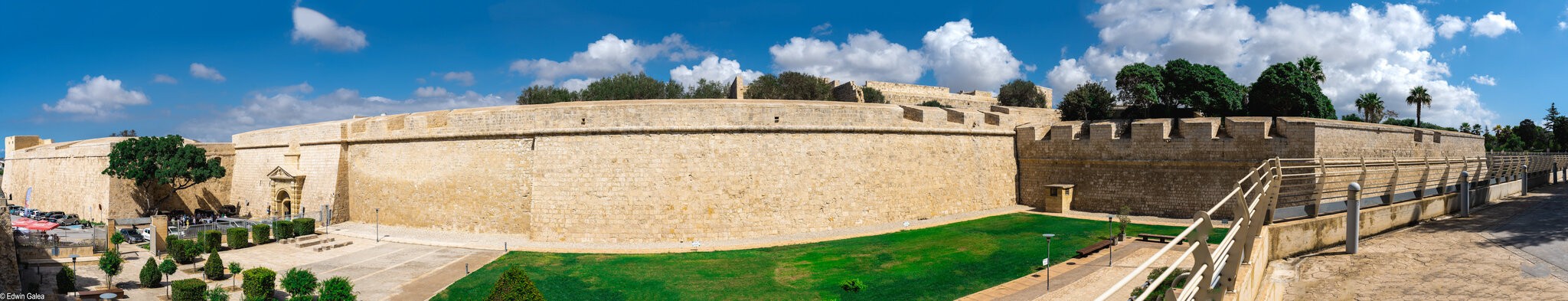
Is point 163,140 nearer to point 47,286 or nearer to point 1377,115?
point 47,286

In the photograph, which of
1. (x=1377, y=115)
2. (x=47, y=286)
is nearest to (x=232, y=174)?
(x=47, y=286)

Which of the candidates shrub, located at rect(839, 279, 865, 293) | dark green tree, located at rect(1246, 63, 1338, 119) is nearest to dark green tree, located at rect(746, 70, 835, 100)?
dark green tree, located at rect(1246, 63, 1338, 119)

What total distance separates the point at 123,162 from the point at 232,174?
321 centimetres

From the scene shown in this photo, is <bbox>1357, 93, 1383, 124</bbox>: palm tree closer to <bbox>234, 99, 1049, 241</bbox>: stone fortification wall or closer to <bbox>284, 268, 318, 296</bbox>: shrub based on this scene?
<bbox>234, 99, 1049, 241</bbox>: stone fortification wall

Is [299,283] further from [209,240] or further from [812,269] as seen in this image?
[209,240]

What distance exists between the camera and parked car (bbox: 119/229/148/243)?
715 inches

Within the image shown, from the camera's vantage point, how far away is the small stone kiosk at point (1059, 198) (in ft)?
62.4

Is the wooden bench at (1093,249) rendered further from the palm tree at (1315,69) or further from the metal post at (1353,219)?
the palm tree at (1315,69)

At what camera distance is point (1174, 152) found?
17.9m

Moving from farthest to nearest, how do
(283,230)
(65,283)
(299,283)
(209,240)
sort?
1. (283,230)
2. (209,240)
3. (65,283)
4. (299,283)

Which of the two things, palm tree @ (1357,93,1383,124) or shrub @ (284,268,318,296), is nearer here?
shrub @ (284,268,318,296)

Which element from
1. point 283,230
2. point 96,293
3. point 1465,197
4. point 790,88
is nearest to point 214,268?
point 96,293

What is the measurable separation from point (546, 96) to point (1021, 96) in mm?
27756

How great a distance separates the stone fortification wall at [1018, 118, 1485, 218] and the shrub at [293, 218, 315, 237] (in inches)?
813
